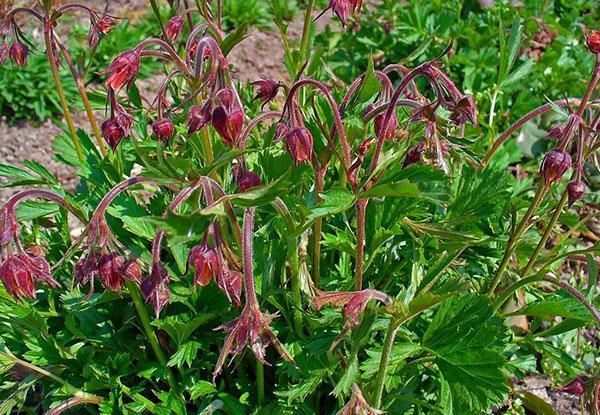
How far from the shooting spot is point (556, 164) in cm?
182

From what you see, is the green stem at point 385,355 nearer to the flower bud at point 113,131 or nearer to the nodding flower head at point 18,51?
the flower bud at point 113,131

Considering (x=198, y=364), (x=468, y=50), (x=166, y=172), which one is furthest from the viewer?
(x=468, y=50)

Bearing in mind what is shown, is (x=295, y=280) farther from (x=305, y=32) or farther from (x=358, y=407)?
(x=305, y=32)

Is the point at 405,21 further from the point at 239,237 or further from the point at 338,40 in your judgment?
the point at 239,237

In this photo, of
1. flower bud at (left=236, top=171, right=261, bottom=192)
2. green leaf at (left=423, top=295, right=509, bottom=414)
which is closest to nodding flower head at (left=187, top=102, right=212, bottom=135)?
flower bud at (left=236, top=171, right=261, bottom=192)

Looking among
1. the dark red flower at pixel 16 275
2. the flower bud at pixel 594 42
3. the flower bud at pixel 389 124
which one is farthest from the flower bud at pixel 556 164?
the dark red flower at pixel 16 275

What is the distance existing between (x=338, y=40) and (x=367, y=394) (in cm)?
301

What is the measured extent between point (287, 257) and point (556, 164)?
2.66 ft

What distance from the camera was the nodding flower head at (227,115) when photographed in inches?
63.8

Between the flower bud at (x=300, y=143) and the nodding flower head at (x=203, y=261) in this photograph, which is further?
the flower bud at (x=300, y=143)

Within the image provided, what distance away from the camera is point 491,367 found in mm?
1938

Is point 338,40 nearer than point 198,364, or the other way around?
point 198,364

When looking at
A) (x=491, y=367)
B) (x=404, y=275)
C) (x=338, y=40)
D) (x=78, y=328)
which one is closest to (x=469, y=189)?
(x=404, y=275)

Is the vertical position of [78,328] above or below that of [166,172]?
below
